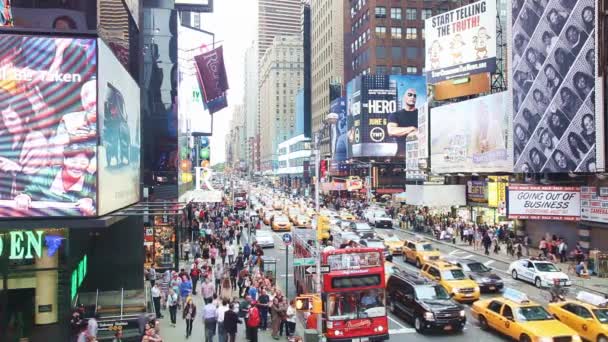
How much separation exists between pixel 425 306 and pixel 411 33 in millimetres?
92838

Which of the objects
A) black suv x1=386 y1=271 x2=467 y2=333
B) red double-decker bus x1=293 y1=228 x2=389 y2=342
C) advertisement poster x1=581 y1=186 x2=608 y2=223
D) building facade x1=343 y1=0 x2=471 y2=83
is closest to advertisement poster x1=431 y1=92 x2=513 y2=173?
advertisement poster x1=581 y1=186 x2=608 y2=223

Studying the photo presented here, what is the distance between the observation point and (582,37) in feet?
120

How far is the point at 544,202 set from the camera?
130ft

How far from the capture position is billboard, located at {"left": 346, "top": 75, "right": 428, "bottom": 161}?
93438mm

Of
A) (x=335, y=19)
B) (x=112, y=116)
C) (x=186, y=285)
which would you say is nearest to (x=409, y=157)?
(x=186, y=285)

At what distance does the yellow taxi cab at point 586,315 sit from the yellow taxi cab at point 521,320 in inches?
38.2

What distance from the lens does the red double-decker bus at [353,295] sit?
1772 centimetres

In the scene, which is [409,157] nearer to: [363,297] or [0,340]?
[363,297]

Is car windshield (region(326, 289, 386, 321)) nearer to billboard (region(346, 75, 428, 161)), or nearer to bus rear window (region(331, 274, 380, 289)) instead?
bus rear window (region(331, 274, 380, 289))

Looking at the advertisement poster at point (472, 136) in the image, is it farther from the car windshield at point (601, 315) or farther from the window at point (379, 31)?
the window at point (379, 31)

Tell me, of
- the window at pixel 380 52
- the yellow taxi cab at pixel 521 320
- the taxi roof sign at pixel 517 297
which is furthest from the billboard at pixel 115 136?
the window at pixel 380 52

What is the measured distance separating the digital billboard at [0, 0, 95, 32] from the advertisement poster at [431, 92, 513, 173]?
37179mm

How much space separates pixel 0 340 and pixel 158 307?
6.20 metres

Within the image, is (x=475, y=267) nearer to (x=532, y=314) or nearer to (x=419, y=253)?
(x=419, y=253)
